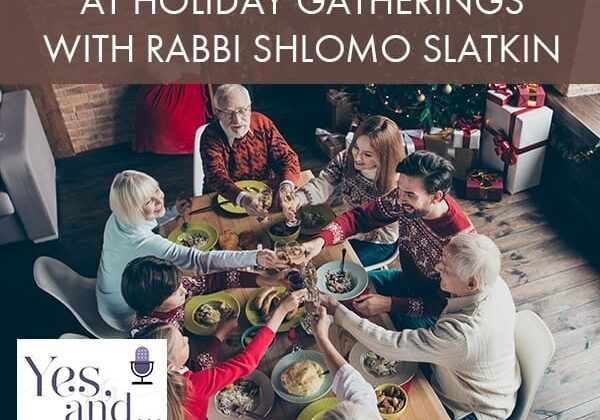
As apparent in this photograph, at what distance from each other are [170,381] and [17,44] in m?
2.87

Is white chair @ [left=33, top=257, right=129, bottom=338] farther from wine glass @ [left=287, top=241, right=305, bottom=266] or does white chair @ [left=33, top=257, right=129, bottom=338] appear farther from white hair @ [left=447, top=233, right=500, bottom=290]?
white hair @ [left=447, top=233, right=500, bottom=290]

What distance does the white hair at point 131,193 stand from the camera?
2.45m

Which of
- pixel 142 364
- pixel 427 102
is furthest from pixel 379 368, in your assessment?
pixel 427 102

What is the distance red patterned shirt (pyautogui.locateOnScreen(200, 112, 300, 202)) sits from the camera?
304 centimetres

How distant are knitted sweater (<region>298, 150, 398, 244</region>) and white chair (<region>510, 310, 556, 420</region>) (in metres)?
0.71

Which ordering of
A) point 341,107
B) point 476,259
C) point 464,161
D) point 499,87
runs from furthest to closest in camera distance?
1. point 341,107
2. point 464,161
3. point 499,87
4. point 476,259

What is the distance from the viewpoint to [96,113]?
456 cm

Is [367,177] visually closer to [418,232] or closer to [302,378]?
[418,232]

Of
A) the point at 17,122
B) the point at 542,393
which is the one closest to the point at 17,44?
the point at 17,122

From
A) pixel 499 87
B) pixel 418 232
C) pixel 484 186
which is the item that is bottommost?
pixel 484 186

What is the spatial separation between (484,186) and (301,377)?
2.12 metres

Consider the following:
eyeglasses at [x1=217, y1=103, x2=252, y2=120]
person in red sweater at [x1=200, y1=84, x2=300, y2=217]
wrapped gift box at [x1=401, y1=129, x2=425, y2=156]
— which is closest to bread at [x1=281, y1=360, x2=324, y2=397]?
person in red sweater at [x1=200, y1=84, x2=300, y2=217]

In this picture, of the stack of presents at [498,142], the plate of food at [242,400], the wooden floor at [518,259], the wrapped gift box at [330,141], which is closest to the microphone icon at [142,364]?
the plate of food at [242,400]

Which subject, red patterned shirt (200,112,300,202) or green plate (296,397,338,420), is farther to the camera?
red patterned shirt (200,112,300,202)
